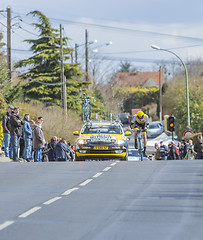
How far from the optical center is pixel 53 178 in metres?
16.7

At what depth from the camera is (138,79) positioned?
148m

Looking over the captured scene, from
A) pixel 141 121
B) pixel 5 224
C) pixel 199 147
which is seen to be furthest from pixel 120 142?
pixel 5 224

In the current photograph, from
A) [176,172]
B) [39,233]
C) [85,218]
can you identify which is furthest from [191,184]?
[39,233]

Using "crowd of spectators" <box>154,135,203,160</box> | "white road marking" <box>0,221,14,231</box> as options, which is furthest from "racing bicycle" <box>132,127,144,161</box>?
"white road marking" <box>0,221,14,231</box>

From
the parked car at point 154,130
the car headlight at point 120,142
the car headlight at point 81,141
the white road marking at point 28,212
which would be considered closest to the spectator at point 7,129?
the car headlight at point 81,141

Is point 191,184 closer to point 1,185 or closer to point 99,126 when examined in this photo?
point 1,185

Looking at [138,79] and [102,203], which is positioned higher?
[138,79]

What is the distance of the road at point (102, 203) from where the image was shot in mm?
8664

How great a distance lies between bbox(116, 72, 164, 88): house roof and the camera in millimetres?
142125

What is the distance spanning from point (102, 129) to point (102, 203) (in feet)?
46.1

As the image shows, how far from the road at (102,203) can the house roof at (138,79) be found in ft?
397

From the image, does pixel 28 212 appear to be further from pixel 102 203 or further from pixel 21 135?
pixel 21 135

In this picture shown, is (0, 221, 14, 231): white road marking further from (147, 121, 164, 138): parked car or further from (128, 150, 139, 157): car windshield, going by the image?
(147, 121, 164, 138): parked car

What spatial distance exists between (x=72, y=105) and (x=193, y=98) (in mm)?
18188
